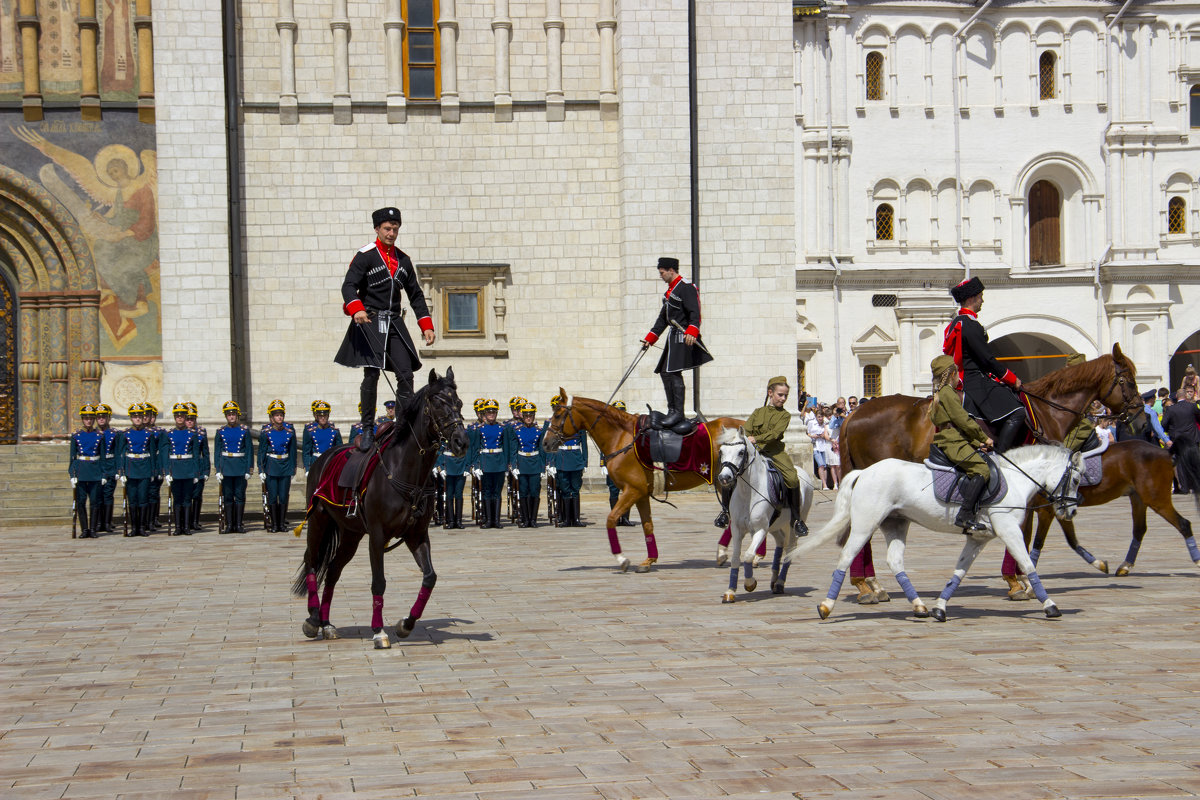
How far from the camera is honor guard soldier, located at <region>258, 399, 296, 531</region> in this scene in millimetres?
20188

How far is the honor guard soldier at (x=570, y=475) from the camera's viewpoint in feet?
66.0

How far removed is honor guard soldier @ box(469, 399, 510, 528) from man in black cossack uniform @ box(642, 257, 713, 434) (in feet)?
20.7

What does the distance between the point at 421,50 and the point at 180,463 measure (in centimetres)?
919

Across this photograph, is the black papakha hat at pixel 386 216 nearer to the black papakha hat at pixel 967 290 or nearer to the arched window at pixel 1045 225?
the black papakha hat at pixel 967 290

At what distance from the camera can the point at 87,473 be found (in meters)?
19.8

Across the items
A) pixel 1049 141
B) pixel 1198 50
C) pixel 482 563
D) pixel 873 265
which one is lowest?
pixel 482 563

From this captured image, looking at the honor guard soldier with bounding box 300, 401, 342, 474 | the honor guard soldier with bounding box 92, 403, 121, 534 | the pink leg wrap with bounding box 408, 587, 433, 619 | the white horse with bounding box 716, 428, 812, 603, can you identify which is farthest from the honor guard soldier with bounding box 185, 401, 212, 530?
the pink leg wrap with bounding box 408, 587, 433, 619

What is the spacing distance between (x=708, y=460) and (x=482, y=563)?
110 inches

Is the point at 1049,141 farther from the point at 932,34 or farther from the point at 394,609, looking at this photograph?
the point at 394,609

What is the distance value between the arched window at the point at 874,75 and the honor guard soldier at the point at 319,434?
33.3 metres

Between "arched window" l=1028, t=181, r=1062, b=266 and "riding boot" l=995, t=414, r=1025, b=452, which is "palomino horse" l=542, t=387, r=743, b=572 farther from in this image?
"arched window" l=1028, t=181, r=1062, b=266

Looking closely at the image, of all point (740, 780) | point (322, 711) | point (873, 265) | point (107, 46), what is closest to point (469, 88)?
point (107, 46)

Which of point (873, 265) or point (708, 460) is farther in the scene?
point (873, 265)

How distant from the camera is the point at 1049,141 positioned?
1927 inches
